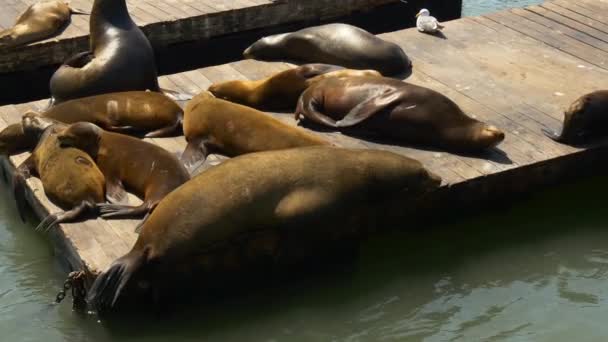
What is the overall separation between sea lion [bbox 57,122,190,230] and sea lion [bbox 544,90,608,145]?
2249 millimetres

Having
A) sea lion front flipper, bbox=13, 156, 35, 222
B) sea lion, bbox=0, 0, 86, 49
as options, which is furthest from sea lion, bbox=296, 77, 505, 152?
sea lion, bbox=0, 0, 86, 49

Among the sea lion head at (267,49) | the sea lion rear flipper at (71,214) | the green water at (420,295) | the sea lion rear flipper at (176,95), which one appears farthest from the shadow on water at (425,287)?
the sea lion head at (267,49)

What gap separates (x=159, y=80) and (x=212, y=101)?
1.46 m

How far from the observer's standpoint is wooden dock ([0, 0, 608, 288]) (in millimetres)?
5453

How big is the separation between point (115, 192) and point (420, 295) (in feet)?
5.30

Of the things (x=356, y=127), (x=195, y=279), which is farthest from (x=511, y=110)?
(x=195, y=279)

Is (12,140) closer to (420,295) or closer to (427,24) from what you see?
(420,295)

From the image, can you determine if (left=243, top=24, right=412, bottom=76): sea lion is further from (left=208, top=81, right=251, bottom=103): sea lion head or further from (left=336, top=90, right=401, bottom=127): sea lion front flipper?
(left=336, top=90, right=401, bottom=127): sea lion front flipper

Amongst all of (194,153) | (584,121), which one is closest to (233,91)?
(194,153)

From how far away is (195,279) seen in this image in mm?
4867

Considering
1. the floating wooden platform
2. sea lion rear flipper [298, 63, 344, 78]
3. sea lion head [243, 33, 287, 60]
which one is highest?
sea lion rear flipper [298, 63, 344, 78]

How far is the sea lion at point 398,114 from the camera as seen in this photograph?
5.83 meters

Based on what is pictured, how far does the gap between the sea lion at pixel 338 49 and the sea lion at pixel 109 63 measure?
3.27ft

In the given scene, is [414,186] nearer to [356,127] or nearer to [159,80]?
[356,127]
